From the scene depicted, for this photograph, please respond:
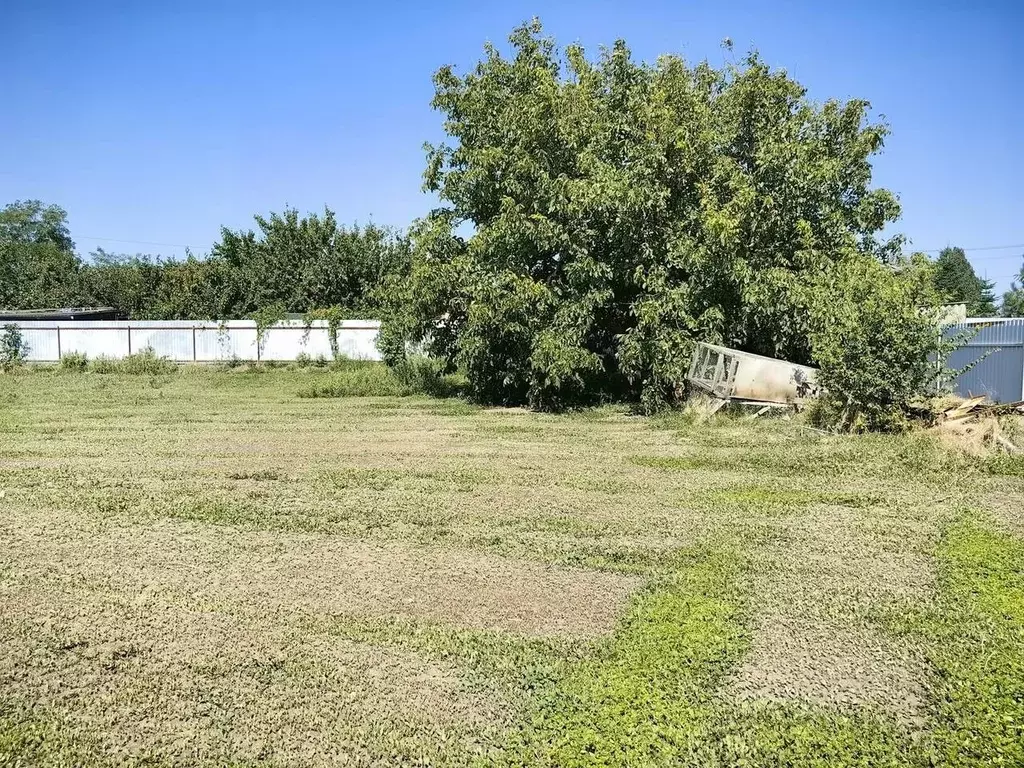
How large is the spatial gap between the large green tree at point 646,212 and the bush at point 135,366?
1213 cm

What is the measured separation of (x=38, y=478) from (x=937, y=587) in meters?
8.94

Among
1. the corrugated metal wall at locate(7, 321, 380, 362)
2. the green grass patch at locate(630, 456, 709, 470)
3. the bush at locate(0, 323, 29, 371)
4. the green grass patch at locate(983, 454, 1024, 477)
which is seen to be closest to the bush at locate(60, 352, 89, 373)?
the corrugated metal wall at locate(7, 321, 380, 362)

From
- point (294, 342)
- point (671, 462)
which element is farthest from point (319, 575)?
point (294, 342)

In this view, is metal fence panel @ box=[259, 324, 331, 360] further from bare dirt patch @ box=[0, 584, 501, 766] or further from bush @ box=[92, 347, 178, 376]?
bare dirt patch @ box=[0, 584, 501, 766]

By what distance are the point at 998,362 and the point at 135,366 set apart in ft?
75.1

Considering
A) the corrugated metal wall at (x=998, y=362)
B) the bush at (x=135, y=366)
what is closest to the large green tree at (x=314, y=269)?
the bush at (x=135, y=366)

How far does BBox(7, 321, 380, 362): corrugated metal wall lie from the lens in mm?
27641

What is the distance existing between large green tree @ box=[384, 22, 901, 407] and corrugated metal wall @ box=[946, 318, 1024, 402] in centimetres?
254

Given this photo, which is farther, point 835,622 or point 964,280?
point 964,280

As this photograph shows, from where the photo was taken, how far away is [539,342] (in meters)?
15.5

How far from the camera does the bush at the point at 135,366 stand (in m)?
25.2

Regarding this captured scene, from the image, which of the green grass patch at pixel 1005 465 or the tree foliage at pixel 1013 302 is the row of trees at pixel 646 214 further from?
the tree foliage at pixel 1013 302

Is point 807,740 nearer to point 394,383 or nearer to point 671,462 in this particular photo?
point 671,462

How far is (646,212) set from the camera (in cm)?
1537
